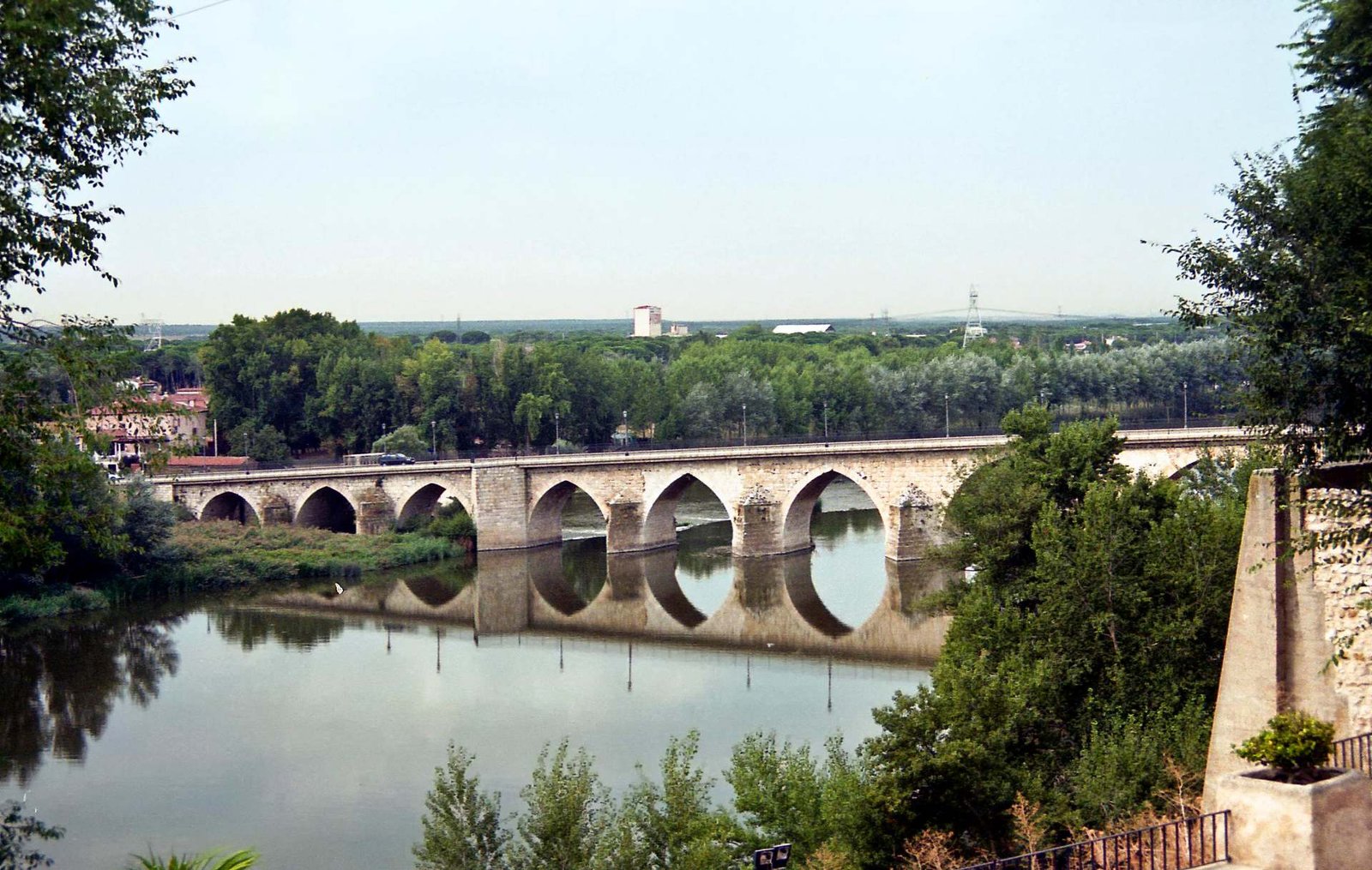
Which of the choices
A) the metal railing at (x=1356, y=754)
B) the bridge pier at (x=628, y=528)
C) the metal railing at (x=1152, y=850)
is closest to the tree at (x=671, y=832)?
the metal railing at (x=1152, y=850)

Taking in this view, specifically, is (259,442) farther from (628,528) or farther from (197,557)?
(628,528)

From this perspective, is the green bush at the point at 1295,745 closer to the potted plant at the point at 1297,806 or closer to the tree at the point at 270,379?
the potted plant at the point at 1297,806

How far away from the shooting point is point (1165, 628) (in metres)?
16.5

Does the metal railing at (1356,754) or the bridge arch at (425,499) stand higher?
the metal railing at (1356,754)

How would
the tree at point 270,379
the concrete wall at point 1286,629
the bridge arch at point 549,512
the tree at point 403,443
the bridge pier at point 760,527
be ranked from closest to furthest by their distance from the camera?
the concrete wall at point 1286,629 < the bridge pier at point 760,527 < the bridge arch at point 549,512 < the tree at point 403,443 < the tree at point 270,379

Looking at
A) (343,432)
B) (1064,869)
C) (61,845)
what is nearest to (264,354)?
(343,432)

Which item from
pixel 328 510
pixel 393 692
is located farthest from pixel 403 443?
pixel 393 692

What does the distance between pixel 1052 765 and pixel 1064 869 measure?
5.32 m

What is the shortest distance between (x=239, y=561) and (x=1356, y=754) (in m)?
35.3

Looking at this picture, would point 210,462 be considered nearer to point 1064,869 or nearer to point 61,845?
point 61,845

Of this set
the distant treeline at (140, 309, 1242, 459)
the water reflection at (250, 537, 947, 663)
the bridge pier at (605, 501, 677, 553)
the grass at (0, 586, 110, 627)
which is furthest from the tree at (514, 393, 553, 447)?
the grass at (0, 586, 110, 627)

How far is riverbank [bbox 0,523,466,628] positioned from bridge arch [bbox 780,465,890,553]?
35.0ft

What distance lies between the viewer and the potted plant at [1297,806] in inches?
347

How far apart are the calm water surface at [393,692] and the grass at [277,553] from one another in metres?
1.77
